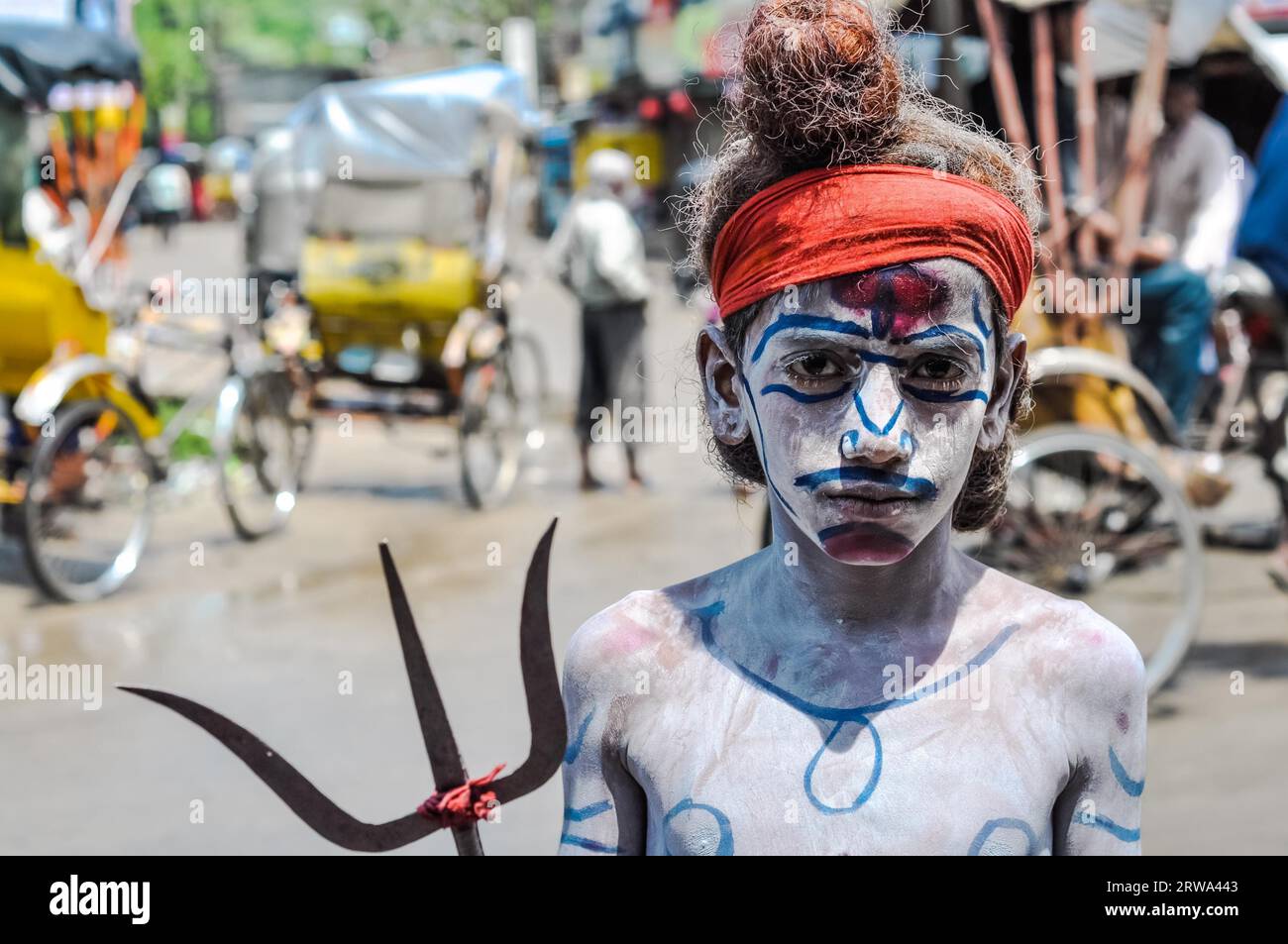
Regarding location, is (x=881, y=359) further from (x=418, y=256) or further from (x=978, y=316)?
(x=418, y=256)

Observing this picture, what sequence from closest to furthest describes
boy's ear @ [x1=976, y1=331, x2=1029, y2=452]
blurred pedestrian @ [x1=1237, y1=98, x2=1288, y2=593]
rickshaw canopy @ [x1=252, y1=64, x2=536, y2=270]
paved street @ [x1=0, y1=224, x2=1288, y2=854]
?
boy's ear @ [x1=976, y1=331, x2=1029, y2=452] < paved street @ [x1=0, y1=224, x2=1288, y2=854] < blurred pedestrian @ [x1=1237, y1=98, x2=1288, y2=593] < rickshaw canopy @ [x1=252, y1=64, x2=536, y2=270]

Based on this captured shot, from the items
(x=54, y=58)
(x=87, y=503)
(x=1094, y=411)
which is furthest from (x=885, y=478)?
(x=54, y=58)

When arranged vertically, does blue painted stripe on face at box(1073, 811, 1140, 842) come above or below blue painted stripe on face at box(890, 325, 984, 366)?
below

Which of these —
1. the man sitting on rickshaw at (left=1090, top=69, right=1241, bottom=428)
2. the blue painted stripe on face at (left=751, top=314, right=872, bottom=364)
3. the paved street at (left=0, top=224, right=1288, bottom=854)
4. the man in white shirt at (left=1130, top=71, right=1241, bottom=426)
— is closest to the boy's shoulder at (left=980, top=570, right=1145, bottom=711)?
the blue painted stripe on face at (left=751, top=314, right=872, bottom=364)

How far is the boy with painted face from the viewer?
1.44 m

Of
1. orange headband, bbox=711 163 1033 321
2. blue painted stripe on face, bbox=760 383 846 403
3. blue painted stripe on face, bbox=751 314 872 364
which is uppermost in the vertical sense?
orange headband, bbox=711 163 1033 321

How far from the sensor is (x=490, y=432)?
9.15 metres

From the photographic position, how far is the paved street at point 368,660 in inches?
178

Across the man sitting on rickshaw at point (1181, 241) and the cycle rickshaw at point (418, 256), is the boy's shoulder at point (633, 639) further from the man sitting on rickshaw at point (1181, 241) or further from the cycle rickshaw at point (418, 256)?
the cycle rickshaw at point (418, 256)

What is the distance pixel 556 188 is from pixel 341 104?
26841 millimetres

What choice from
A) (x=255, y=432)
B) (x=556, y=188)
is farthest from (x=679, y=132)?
(x=255, y=432)

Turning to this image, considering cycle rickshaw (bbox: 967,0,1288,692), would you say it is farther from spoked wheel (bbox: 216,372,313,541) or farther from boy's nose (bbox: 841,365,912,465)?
spoked wheel (bbox: 216,372,313,541)
